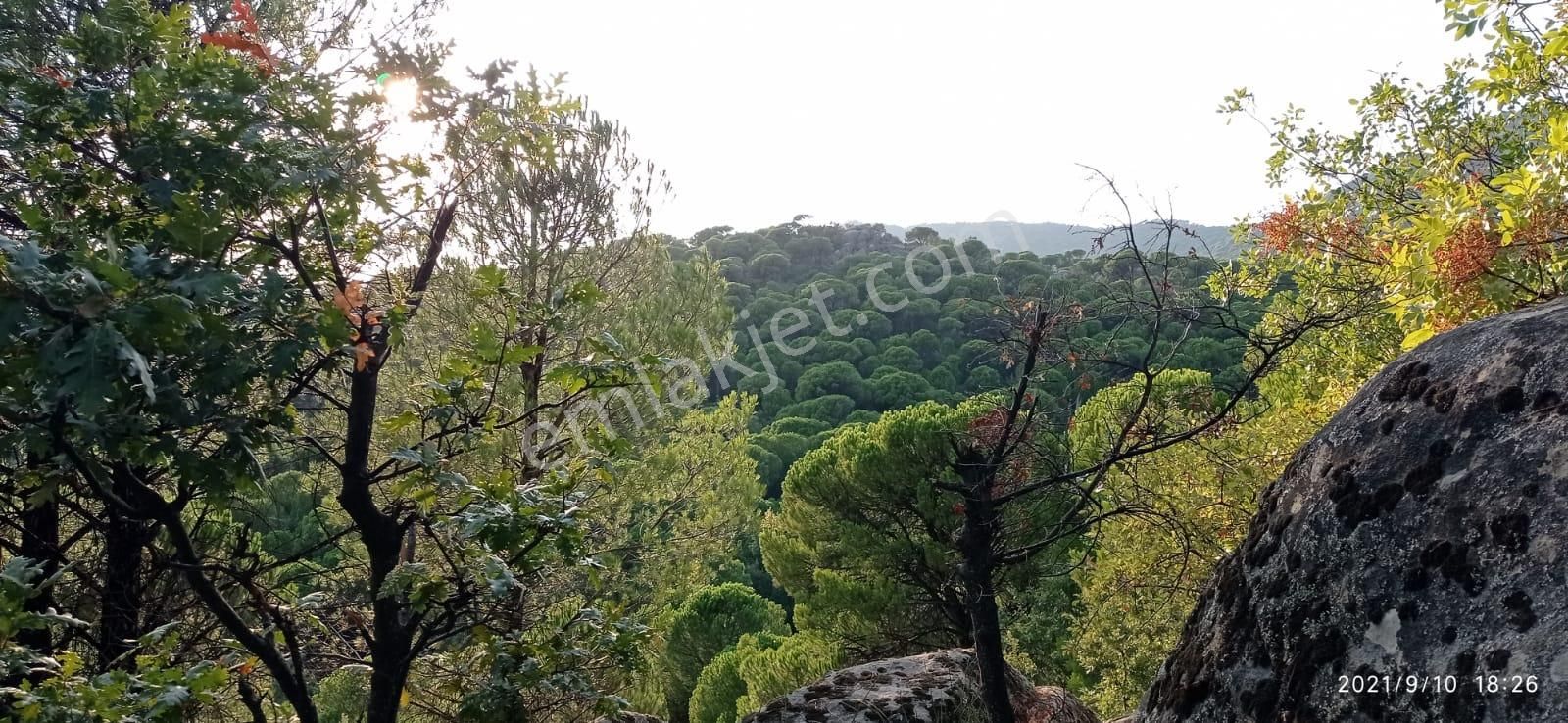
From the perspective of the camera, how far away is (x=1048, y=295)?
4.46 m

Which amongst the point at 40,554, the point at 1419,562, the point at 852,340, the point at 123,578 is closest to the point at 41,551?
the point at 40,554

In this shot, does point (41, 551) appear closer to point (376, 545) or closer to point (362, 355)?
point (376, 545)

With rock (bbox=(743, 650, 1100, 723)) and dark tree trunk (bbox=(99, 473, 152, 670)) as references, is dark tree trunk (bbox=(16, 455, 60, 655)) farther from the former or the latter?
rock (bbox=(743, 650, 1100, 723))

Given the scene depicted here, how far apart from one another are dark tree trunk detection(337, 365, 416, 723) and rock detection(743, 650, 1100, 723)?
2166mm

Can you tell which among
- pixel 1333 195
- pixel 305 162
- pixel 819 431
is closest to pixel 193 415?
pixel 305 162

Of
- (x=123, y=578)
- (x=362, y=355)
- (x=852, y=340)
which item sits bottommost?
(x=852, y=340)

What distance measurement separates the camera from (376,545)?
8.25ft

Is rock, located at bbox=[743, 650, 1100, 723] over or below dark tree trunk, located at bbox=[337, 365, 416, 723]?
below

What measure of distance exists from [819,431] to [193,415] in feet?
133

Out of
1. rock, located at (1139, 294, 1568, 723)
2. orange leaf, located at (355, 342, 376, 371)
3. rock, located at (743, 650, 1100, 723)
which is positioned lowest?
rock, located at (743, 650, 1100, 723)

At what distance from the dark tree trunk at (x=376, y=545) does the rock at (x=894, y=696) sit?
217 centimetres

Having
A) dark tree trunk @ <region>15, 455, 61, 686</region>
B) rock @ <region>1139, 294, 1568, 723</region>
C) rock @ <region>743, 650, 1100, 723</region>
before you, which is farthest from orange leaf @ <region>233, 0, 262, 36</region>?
rock @ <region>743, 650, 1100, 723</region>

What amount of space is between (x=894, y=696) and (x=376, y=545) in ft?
9.16

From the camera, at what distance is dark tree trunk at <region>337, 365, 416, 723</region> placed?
94.3 inches
